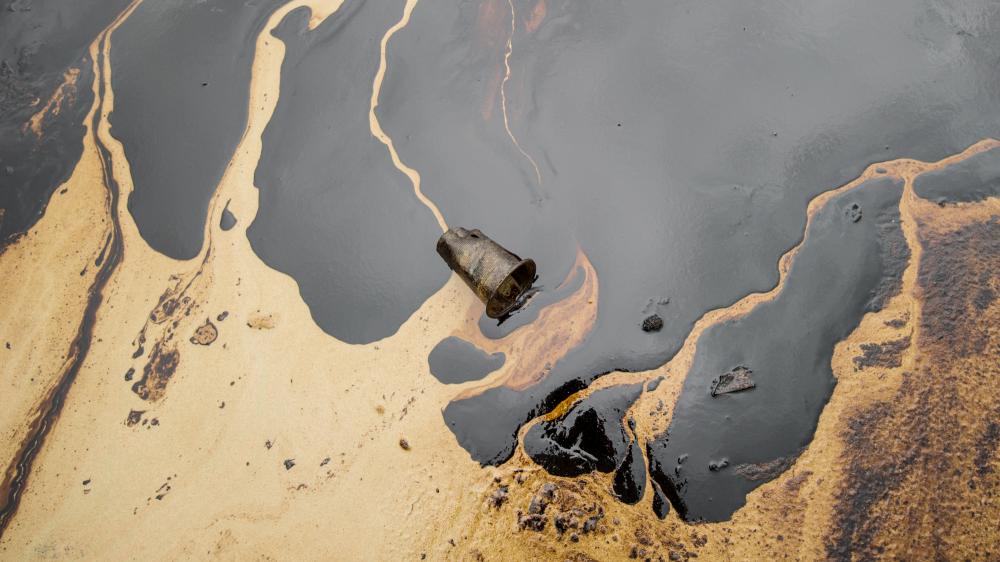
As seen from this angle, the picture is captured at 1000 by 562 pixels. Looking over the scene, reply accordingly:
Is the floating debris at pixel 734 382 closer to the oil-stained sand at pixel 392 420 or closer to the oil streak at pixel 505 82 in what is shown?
the oil-stained sand at pixel 392 420

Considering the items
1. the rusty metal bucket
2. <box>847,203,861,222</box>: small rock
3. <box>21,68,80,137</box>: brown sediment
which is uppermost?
<box>21,68,80,137</box>: brown sediment

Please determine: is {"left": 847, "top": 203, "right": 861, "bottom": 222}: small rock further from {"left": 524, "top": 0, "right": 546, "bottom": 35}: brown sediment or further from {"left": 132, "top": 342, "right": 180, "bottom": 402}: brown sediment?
{"left": 132, "top": 342, "right": 180, "bottom": 402}: brown sediment

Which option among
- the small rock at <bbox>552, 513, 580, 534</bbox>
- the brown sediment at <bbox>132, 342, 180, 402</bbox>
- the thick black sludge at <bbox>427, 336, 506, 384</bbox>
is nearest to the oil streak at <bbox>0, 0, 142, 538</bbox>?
the brown sediment at <bbox>132, 342, 180, 402</bbox>

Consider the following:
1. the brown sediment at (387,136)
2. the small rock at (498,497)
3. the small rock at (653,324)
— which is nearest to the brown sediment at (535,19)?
the brown sediment at (387,136)

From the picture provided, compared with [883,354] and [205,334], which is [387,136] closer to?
[205,334]

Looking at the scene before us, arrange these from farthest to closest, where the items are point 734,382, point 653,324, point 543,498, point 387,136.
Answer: point 387,136, point 653,324, point 734,382, point 543,498

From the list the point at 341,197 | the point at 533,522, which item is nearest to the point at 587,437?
the point at 533,522
